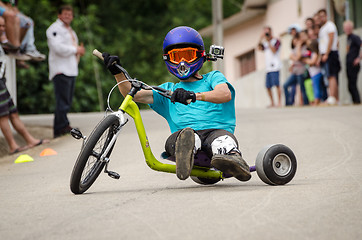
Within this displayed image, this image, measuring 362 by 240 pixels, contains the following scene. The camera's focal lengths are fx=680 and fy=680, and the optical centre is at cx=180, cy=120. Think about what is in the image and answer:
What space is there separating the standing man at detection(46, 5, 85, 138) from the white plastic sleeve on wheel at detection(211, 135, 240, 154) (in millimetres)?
5953

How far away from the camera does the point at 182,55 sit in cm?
562

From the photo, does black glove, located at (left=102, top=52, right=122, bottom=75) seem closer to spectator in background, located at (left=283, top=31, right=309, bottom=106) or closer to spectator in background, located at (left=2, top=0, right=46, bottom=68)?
spectator in background, located at (left=2, top=0, right=46, bottom=68)

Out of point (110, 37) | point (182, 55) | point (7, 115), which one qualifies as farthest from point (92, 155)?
point (110, 37)

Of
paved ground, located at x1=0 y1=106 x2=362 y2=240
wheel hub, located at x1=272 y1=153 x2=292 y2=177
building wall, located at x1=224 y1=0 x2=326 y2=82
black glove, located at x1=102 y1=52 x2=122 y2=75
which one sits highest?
building wall, located at x1=224 y1=0 x2=326 y2=82

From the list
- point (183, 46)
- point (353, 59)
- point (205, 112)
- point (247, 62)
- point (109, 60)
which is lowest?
point (205, 112)

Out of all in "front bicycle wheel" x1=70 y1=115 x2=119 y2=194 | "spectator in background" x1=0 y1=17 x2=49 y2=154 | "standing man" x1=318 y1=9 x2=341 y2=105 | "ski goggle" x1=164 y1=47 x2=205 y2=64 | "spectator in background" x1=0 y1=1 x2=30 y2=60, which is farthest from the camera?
"standing man" x1=318 y1=9 x2=341 y2=105

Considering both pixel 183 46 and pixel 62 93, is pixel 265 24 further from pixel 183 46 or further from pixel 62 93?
pixel 183 46

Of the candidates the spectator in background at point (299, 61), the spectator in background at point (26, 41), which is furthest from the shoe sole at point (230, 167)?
the spectator in background at point (299, 61)

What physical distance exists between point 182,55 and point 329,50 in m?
→ 9.56

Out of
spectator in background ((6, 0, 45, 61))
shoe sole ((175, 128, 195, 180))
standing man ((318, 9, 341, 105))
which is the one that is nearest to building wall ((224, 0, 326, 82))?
standing man ((318, 9, 341, 105))

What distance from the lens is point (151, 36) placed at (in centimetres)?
3662

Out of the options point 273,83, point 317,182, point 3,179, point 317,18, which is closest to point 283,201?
point 317,182

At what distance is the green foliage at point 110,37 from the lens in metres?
24.6

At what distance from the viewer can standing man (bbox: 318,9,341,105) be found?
1440 cm
